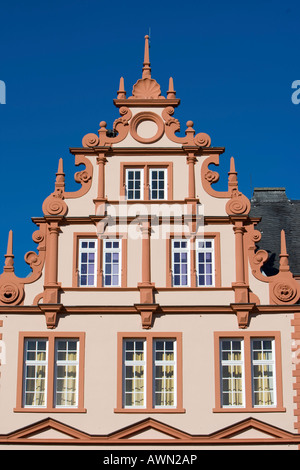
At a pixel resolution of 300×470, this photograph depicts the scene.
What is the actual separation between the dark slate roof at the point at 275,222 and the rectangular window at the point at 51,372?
22.5ft

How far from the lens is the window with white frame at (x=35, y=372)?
2933cm

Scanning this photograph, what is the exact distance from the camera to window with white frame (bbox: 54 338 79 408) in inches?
1155

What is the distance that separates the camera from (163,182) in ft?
104

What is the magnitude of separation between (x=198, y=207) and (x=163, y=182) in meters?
1.44

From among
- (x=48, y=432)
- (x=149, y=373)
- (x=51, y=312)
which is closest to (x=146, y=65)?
(x=51, y=312)

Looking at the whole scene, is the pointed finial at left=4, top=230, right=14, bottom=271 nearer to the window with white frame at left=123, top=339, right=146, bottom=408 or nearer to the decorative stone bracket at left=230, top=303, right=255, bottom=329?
the window with white frame at left=123, top=339, right=146, bottom=408

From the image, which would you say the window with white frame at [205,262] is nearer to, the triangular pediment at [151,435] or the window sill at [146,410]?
the window sill at [146,410]

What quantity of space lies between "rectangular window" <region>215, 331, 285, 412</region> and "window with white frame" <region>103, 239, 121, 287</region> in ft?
11.8

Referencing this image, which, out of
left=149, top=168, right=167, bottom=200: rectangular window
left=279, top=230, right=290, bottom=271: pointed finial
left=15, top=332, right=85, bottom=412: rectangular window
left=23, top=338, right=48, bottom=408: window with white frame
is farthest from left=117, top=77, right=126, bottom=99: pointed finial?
left=23, top=338, right=48, bottom=408: window with white frame

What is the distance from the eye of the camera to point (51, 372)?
29359 millimetres

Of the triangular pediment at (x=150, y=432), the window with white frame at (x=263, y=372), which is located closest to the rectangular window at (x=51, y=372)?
the triangular pediment at (x=150, y=432)

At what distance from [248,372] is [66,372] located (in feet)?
17.9
